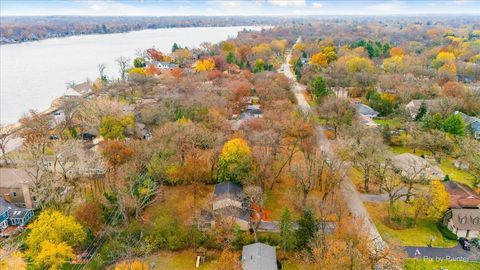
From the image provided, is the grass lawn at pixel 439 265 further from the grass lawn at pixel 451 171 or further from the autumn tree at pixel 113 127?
the autumn tree at pixel 113 127

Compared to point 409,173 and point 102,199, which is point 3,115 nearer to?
point 102,199

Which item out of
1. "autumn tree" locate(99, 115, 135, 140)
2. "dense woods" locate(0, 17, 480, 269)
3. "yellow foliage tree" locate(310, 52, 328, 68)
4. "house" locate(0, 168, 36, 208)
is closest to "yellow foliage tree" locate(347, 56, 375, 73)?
"yellow foliage tree" locate(310, 52, 328, 68)

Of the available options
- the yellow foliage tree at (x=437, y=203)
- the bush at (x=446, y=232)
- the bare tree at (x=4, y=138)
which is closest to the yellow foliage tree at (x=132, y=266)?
the yellow foliage tree at (x=437, y=203)

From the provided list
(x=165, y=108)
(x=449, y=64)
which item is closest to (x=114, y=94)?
(x=165, y=108)

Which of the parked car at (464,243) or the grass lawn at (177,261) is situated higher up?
the grass lawn at (177,261)

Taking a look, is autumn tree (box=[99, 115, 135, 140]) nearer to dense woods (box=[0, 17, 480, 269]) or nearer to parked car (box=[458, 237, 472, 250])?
dense woods (box=[0, 17, 480, 269])
